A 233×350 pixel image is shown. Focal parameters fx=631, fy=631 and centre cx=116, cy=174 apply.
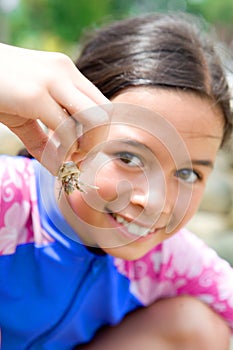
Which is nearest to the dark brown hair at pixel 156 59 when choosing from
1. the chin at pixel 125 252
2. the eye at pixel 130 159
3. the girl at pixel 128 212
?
the girl at pixel 128 212

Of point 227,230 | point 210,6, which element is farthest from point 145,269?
point 210,6

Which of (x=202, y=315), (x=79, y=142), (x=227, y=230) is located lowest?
(x=227, y=230)

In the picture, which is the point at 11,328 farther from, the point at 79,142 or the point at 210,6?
the point at 210,6

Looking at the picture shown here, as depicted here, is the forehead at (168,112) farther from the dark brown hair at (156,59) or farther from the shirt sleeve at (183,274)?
the shirt sleeve at (183,274)

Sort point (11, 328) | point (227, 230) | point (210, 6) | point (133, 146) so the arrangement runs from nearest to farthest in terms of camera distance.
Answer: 1. point (133, 146)
2. point (11, 328)
3. point (227, 230)
4. point (210, 6)

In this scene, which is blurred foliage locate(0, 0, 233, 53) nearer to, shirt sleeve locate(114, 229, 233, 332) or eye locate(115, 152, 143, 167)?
shirt sleeve locate(114, 229, 233, 332)

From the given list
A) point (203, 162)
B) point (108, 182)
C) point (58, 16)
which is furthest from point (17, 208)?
point (58, 16)
